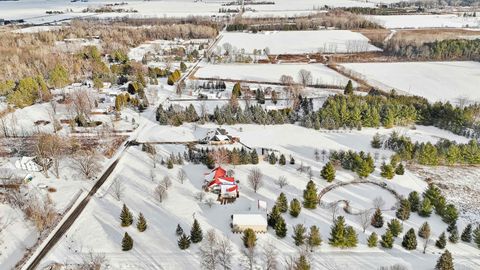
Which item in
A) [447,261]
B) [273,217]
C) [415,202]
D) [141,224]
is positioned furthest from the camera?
[415,202]

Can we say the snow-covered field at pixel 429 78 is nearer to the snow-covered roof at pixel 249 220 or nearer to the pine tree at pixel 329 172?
the pine tree at pixel 329 172

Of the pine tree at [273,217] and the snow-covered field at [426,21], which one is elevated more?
the snow-covered field at [426,21]

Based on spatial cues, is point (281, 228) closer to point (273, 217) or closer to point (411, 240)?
point (273, 217)

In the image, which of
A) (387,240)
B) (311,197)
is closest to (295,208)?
(311,197)

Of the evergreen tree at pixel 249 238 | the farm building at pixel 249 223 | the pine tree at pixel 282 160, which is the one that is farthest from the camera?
the pine tree at pixel 282 160

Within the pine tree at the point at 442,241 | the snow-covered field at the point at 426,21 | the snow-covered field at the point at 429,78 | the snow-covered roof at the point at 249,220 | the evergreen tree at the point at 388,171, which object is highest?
the snow-covered field at the point at 426,21

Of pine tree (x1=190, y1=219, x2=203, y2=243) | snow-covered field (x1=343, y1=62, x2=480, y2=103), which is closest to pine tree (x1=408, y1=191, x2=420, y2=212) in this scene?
pine tree (x1=190, y1=219, x2=203, y2=243)

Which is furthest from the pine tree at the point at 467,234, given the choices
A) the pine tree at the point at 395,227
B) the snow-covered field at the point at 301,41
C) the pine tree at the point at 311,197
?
the snow-covered field at the point at 301,41

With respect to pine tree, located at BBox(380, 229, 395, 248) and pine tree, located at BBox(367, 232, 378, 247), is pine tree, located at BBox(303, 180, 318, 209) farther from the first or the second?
pine tree, located at BBox(380, 229, 395, 248)
